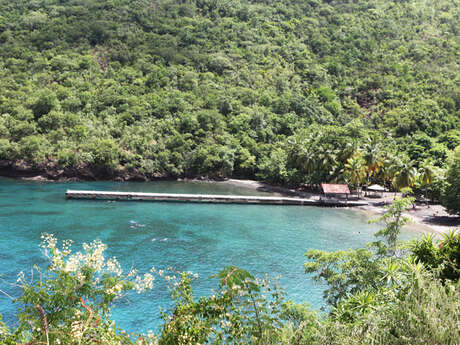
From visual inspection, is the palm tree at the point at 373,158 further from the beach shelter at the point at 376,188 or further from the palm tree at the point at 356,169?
the beach shelter at the point at 376,188

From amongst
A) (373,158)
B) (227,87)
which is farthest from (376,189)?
(227,87)

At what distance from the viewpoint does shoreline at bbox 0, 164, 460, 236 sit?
4231cm

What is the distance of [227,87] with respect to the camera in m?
92.0

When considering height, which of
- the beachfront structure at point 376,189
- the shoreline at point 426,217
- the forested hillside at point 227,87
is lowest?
the shoreline at point 426,217

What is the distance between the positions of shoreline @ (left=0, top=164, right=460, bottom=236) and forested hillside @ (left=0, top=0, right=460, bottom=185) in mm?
809

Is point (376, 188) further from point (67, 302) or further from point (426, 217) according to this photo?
point (67, 302)

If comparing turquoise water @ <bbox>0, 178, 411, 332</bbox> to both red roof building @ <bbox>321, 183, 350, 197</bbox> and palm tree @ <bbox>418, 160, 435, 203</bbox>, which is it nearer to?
red roof building @ <bbox>321, 183, 350, 197</bbox>

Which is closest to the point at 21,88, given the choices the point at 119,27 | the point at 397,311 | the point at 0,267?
the point at 119,27

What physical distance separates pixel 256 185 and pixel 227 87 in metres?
37.4

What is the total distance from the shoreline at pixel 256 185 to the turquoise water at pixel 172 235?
4.50m

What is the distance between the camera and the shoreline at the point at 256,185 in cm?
4231

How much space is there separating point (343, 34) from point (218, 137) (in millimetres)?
73858

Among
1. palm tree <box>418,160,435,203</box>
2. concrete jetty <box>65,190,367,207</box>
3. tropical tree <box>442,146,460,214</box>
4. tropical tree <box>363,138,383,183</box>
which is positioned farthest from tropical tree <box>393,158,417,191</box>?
tropical tree <box>442,146,460,214</box>

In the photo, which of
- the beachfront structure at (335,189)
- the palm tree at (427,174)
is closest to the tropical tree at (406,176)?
the palm tree at (427,174)
